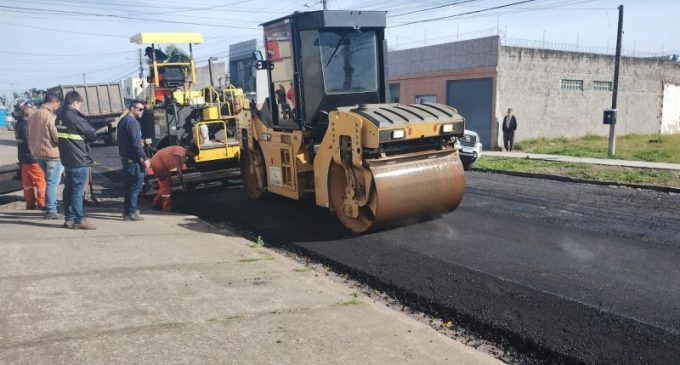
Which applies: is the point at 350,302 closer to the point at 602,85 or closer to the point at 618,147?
the point at 618,147

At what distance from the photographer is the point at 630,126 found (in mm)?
25312

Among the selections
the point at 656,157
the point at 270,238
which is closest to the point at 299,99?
the point at 270,238

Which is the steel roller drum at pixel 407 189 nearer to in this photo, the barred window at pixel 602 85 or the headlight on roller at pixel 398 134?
the headlight on roller at pixel 398 134

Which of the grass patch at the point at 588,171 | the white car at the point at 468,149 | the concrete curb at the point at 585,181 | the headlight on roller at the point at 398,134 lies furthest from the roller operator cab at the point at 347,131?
the white car at the point at 468,149

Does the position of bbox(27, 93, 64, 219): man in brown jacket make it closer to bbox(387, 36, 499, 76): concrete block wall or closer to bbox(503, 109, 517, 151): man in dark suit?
bbox(503, 109, 517, 151): man in dark suit

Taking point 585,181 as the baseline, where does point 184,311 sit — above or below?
above

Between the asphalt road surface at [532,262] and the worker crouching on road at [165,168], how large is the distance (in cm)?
37

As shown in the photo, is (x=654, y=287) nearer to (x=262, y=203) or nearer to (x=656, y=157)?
(x=262, y=203)

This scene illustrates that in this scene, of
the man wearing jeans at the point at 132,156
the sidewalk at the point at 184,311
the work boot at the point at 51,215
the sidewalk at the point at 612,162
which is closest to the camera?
the sidewalk at the point at 184,311

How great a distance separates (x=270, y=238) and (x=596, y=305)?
3.97 metres

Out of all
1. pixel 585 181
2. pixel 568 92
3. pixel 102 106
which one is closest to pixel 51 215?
pixel 585 181

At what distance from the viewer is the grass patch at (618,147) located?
15.4 m

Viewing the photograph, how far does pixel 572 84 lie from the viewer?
2217 centimetres

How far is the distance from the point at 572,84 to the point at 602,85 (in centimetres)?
212
